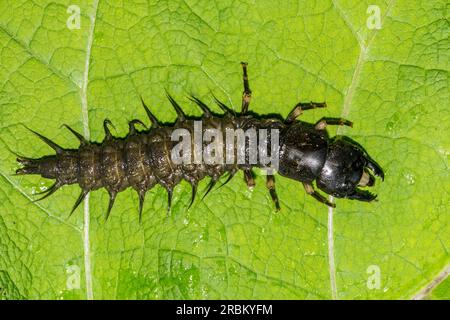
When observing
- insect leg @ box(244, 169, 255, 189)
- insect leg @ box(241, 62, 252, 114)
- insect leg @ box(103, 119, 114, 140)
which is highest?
insect leg @ box(241, 62, 252, 114)

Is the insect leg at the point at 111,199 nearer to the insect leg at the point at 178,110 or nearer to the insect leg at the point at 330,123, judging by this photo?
the insect leg at the point at 178,110

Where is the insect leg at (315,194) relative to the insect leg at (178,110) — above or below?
below

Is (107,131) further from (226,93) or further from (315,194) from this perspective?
(315,194)

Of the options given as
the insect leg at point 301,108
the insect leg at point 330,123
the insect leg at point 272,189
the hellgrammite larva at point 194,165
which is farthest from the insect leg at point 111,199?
the insect leg at point 330,123

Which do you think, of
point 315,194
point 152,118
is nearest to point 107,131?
point 152,118

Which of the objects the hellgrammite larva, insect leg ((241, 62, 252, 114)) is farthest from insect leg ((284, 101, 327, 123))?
insect leg ((241, 62, 252, 114))

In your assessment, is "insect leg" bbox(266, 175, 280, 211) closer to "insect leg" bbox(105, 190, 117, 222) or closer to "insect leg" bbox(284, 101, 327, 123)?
"insect leg" bbox(284, 101, 327, 123)
